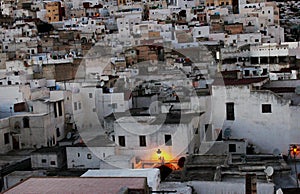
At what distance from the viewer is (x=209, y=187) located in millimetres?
11875

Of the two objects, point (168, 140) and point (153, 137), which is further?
point (153, 137)

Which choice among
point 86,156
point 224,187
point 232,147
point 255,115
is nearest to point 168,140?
point 232,147

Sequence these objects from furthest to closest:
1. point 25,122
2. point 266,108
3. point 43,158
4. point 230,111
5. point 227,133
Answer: point 25,122
point 230,111
point 227,133
point 266,108
point 43,158

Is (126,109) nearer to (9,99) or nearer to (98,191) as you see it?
(9,99)

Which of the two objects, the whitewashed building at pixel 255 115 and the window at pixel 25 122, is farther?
the window at pixel 25 122

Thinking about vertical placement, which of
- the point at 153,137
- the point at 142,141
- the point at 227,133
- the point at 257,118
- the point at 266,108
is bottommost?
the point at 227,133

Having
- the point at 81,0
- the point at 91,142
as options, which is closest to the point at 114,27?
the point at 81,0

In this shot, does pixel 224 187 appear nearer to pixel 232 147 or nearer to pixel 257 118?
pixel 232 147

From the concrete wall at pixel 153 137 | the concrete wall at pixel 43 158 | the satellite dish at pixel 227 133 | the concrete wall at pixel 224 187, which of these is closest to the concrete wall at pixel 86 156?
the concrete wall at pixel 43 158

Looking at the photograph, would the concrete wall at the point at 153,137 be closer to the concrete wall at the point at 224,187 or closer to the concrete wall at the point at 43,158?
the concrete wall at the point at 43,158

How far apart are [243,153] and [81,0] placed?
50.9 meters

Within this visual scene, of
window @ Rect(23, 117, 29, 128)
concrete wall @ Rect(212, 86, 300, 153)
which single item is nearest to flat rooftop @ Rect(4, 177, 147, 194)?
concrete wall @ Rect(212, 86, 300, 153)

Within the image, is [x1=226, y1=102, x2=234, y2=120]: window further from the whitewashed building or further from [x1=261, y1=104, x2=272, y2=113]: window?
[x1=261, y1=104, x2=272, y2=113]: window

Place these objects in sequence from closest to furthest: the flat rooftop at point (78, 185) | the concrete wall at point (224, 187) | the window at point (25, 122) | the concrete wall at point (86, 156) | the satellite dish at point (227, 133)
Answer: the flat rooftop at point (78, 185)
the concrete wall at point (224, 187)
the concrete wall at point (86, 156)
the satellite dish at point (227, 133)
the window at point (25, 122)
